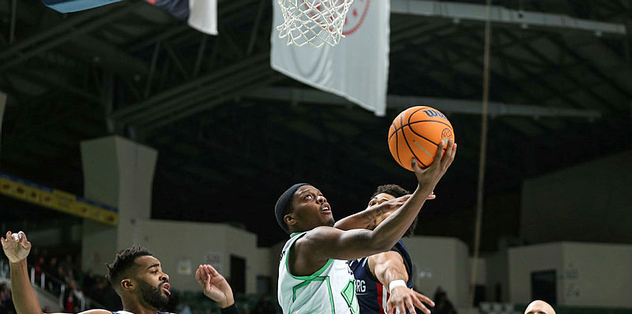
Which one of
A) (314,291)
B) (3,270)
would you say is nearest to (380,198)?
(314,291)

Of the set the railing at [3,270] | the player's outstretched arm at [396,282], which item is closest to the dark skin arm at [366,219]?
the player's outstretched arm at [396,282]

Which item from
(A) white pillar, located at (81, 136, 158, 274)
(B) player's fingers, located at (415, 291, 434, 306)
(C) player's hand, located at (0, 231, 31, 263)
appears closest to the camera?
(B) player's fingers, located at (415, 291, 434, 306)

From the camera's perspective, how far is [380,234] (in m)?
3.30

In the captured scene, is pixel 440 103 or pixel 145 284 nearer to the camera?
pixel 145 284

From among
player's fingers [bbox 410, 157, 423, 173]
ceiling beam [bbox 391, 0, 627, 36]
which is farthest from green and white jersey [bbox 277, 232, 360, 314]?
ceiling beam [bbox 391, 0, 627, 36]

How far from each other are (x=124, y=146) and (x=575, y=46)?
43.5 ft

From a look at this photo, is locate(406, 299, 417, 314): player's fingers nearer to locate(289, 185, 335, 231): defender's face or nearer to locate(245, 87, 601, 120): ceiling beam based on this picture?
locate(289, 185, 335, 231): defender's face

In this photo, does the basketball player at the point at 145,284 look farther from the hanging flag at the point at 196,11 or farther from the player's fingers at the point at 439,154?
the hanging flag at the point at 196,11

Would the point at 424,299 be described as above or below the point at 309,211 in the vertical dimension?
below

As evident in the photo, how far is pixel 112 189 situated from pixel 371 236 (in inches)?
758

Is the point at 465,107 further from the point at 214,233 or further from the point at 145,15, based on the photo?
the point at 145,15

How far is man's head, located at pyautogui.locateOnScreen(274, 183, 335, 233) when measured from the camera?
159 inches

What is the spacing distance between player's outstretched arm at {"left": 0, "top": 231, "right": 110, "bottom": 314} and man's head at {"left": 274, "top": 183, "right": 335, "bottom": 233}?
3.72 ft

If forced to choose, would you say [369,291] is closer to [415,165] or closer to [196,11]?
[415,165]
